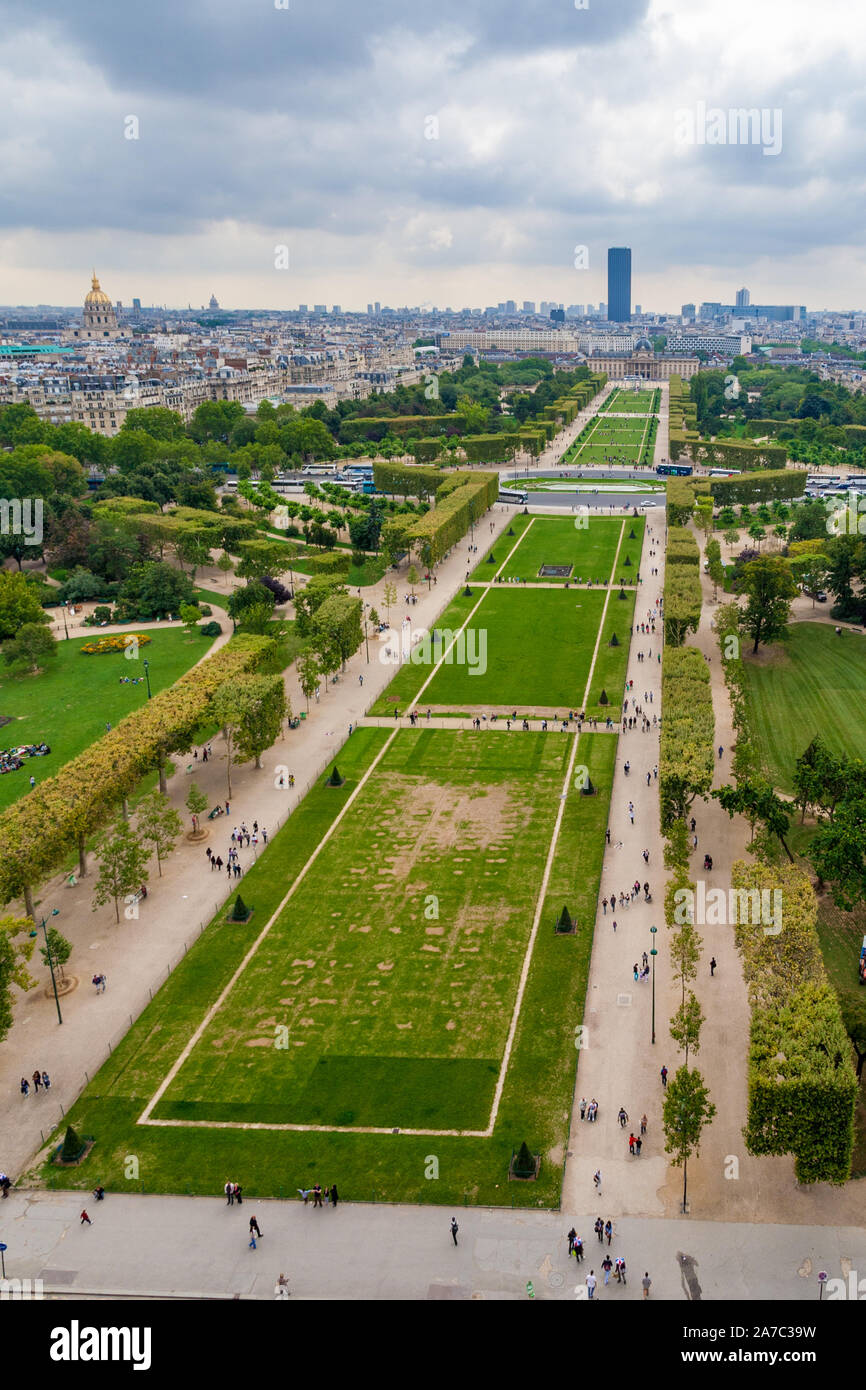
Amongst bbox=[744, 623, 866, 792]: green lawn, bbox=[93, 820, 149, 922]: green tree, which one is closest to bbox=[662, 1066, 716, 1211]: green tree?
bbox=[93, 820, 149, 922]: green tree

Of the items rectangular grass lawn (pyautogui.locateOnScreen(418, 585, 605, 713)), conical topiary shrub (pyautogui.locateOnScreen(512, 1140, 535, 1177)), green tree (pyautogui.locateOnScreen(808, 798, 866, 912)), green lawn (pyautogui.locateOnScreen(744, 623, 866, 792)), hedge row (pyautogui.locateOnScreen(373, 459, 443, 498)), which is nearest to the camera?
conical topiary shrub (pyautogui.locateOnScreen(512, 1140, 535, 1177))

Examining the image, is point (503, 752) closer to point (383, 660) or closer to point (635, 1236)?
point (383, 660)

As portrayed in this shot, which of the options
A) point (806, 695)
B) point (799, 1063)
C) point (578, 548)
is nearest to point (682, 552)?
point (578, 548)

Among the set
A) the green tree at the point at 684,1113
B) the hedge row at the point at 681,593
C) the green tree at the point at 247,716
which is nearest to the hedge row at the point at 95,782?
the green tree at the point at 247,716

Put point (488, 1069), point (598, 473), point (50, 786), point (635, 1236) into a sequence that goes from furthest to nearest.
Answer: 1. point (598, 473)
2. point (50, 786)
3. point (488, 1069)
4. point (635, 1236)

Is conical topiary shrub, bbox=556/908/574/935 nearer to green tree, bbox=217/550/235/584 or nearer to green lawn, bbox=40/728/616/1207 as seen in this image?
green lawn, bbox=40/728/616/1207

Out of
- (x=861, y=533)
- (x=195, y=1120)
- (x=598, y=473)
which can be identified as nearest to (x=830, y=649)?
(x=861, y=533)

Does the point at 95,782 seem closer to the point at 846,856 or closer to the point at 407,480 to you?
the point at 846,856
